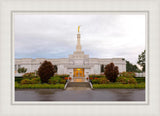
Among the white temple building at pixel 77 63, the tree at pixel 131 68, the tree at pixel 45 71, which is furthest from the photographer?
the tree at pixel 131 68

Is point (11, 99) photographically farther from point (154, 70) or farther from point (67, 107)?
point (154, 70)

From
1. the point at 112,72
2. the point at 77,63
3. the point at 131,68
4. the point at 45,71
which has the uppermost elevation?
the point at 77,63

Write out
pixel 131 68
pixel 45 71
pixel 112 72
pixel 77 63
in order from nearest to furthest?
pixel 45 71, pixel 112 72, pixel 77 63, pixel 131 68

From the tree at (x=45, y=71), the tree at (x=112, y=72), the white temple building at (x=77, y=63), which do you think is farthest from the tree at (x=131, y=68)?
the tree at (x=45, y=71)

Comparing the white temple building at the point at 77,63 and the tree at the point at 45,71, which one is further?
the white temple building at the point at 77,63

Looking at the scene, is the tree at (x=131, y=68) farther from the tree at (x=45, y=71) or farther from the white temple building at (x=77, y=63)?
the tree at (x=45, y=71)

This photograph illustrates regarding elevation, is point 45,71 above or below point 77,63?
below

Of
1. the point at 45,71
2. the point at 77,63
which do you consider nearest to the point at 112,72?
the point at 45,71

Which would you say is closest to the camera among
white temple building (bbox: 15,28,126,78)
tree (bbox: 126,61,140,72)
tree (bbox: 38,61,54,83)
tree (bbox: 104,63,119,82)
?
tree (bbox: 38,61,54,83)

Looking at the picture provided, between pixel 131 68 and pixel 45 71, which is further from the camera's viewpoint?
Answer: pixel 131 68

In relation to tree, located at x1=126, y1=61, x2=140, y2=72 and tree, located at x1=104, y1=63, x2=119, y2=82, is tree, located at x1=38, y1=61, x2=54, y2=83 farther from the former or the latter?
tree, located at x1=126, y1=61, x2=140, y2=72

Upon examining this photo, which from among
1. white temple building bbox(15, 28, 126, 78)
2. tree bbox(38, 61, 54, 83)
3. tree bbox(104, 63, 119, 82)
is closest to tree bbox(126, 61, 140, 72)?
white temple building bbox(15, 28, 126, 78)

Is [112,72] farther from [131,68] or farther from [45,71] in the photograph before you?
[131,68]

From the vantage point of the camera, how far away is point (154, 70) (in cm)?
912
